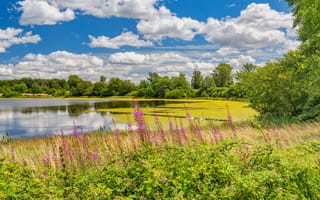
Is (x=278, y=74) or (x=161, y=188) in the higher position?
(x=278, y=74)

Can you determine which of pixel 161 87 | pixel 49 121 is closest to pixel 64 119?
pixel 49 121

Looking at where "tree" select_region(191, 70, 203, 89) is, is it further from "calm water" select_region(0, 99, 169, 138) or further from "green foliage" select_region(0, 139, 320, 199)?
"green foliage" select_region(0, 139, 320, 199)

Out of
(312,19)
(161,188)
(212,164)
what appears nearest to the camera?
(161,188)

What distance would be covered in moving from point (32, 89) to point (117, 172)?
12037 cm

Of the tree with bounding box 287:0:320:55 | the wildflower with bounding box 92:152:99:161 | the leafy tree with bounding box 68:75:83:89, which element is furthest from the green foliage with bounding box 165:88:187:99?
the wildflower with bounding box 92:152:99:161

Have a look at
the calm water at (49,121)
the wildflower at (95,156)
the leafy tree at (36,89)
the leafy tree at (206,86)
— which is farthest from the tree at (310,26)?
the leafy tree at (36,89)

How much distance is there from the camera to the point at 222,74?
281ft

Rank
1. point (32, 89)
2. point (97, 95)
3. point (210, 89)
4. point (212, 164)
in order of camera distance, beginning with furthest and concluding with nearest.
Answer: point (32, 89), point (97, 95), point (210, 89), point (212, 164)

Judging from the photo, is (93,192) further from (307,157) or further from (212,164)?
(307,157)

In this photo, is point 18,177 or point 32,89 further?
point 32,89

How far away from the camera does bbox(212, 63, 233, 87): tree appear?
8512cm

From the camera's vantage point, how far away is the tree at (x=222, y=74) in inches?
3351

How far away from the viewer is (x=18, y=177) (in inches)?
147

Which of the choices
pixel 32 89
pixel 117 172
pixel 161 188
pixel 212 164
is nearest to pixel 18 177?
pixel 117 172
